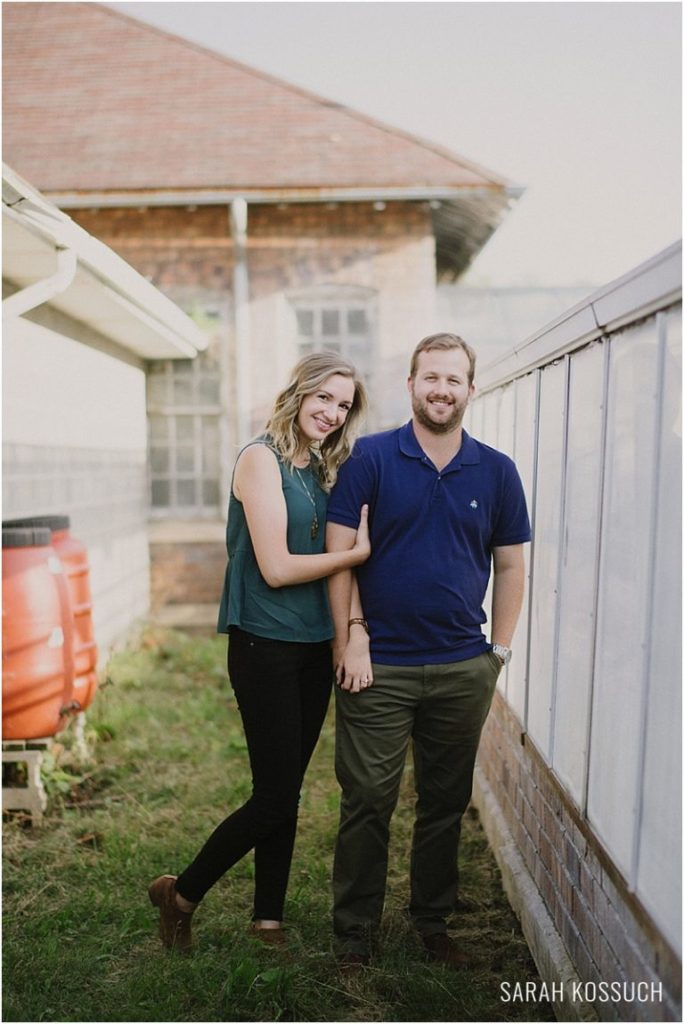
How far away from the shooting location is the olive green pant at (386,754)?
2918 millimetres

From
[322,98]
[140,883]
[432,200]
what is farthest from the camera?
[322,98]

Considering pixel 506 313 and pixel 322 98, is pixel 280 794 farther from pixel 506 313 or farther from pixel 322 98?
pixel 322 98

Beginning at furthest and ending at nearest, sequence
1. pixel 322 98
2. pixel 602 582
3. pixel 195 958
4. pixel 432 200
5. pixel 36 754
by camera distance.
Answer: pixel 322 98
pixel 432 200
pixel 36 754
pixel 195 958
pixel 602 582

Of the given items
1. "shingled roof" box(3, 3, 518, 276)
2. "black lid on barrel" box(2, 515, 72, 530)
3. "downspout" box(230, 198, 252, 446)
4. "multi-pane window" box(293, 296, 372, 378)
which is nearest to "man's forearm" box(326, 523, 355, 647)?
"black lid on barrel" box(2, 515, 72, 530)

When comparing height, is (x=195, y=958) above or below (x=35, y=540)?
below

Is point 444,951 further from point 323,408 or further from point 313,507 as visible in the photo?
point 323,408

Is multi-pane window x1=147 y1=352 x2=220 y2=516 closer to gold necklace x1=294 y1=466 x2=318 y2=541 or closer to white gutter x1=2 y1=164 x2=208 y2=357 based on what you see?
white gutter x1=2 y1=164 x2=208 y2=357

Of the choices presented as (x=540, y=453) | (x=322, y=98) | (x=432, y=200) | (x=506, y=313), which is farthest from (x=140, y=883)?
(x=322, y=98)

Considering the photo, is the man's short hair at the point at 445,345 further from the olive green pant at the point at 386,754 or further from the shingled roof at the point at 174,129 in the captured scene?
the shingled roof at the point at 174,129

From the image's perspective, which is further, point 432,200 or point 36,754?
point 432,200

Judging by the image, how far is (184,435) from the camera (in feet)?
31.9

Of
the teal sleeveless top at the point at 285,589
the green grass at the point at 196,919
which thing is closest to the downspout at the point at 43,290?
the teal sleeveless top at the point at 285,589

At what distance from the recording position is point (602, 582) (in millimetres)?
2549

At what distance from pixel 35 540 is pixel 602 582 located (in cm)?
298
